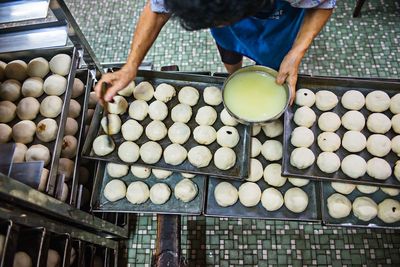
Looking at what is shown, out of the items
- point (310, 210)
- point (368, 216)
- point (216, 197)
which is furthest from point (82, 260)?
point (368, 216)

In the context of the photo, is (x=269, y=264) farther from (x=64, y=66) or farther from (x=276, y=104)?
(x=64, y=66)

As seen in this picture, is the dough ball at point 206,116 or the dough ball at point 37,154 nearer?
the dough ball at point 37,154

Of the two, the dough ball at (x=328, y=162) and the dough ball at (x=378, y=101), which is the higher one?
the dough ball at (x=378, y=101)

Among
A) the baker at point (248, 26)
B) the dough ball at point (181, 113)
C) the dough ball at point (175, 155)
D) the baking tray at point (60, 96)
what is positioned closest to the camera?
the baker at point (248, 26)

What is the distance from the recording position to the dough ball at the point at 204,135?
1652mm

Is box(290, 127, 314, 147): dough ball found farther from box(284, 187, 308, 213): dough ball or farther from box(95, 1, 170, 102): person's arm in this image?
box(95, 1, 170, 102): person's arm

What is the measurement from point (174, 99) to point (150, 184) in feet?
1.42

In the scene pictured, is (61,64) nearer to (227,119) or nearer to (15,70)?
(15,70)

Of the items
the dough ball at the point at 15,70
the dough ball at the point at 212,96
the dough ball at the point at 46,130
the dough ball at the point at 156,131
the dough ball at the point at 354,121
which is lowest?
the dough ball at the point at 46,130

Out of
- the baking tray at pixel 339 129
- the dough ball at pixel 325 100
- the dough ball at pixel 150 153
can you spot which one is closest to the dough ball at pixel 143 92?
the dough ball at pixel 150 153

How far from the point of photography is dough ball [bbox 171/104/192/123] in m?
1.70

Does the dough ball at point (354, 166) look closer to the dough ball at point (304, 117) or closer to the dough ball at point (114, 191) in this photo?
the dough ball at point (304, 117)

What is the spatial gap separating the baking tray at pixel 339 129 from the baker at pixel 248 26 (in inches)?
8.5

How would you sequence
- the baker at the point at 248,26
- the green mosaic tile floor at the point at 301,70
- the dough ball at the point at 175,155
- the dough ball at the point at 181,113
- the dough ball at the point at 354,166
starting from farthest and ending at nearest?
1. the green mosaic tile floor at the point at 301,70
2. the dough ball at the point at 181,113
3. the dough ball at the point at 175,155
4. the dough ball at the point at 354,166
5. the baker at the point at 248,26
